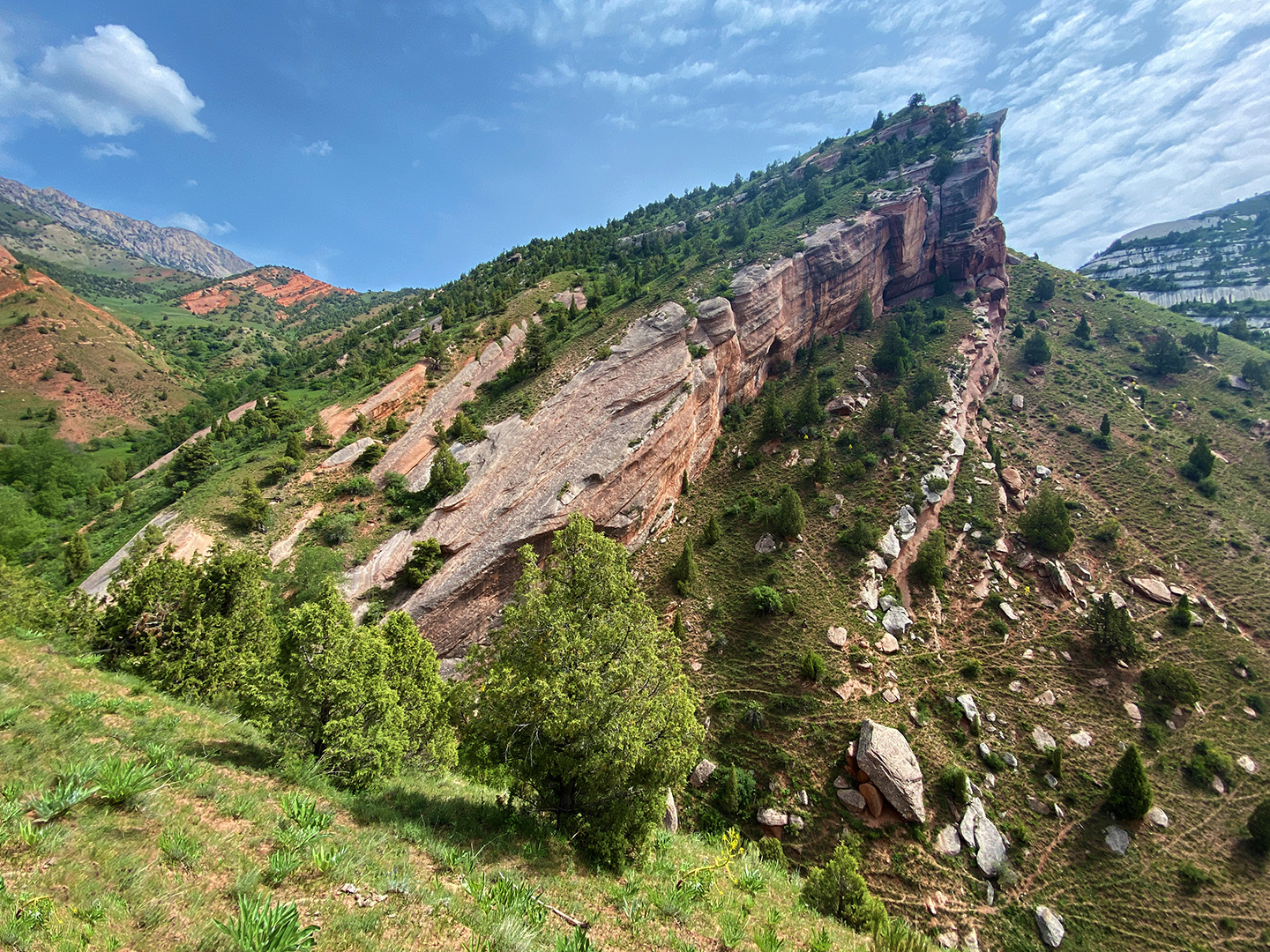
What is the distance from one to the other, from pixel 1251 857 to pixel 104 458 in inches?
4396

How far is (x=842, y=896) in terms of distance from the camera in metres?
15.1

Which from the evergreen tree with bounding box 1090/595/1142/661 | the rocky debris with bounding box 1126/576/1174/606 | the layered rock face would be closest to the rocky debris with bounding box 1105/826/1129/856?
the evergreen tree with bounding box 1090/595/1142/661

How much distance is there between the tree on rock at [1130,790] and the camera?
1995 centimetres

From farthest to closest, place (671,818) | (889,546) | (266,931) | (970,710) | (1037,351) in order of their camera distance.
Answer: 1. (1037,351)
2. (889,546)
3. (970,710)
4. (671,818)
5. (266,931)

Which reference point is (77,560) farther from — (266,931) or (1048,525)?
(1048,525)

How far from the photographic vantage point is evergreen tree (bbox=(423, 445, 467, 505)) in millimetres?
31844

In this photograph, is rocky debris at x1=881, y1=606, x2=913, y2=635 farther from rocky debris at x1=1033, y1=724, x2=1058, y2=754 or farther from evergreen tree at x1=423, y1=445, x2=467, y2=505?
evergreen tree at x1=423, y1=445, x2=467, y2=505

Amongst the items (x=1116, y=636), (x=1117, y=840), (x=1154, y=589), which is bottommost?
(x=1117, y=840)

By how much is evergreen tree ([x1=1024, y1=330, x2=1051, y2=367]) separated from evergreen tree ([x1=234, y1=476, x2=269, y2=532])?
82279mm

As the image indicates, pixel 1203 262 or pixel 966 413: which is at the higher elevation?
pixel 1203 262

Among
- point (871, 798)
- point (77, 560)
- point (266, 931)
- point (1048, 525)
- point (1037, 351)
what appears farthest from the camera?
point (1037, 351)

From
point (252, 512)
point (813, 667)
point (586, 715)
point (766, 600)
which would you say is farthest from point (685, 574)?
point (252, 512)

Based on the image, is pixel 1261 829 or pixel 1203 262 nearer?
pixel 1261 829

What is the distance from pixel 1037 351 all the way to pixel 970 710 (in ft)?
173
